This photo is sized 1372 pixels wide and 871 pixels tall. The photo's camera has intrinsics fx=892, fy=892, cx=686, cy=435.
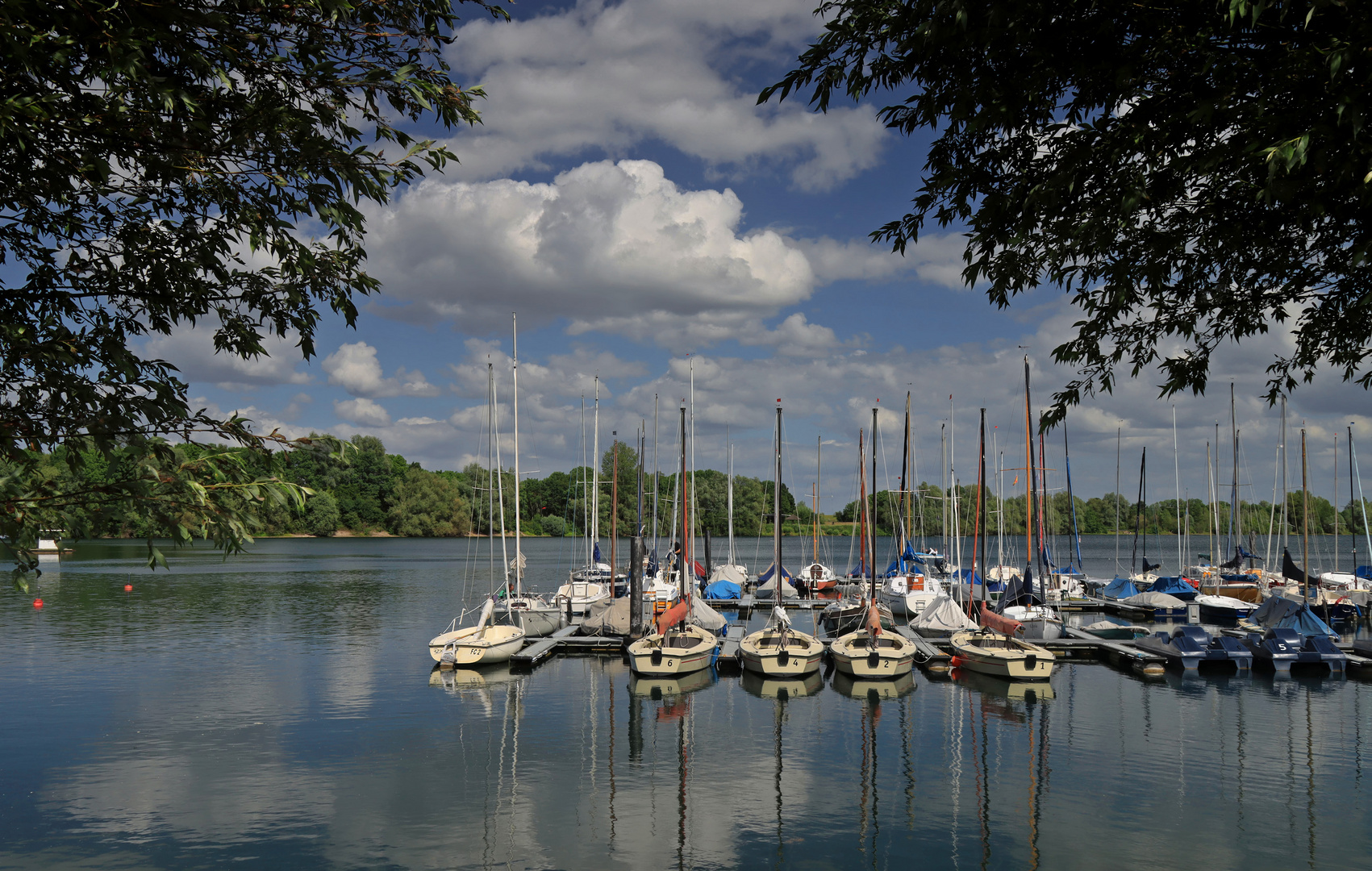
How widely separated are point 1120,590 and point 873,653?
3648cm

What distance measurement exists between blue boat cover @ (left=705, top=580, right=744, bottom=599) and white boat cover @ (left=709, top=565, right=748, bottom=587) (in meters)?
2.52

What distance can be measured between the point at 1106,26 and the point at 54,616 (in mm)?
67683

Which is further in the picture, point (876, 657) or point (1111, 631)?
point (1111, 631)

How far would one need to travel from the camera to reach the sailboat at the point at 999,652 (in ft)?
111

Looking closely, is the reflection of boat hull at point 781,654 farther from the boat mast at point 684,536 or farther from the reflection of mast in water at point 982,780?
the reflection of mast in water at point 982,780

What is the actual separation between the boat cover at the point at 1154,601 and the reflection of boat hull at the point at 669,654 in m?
34.9

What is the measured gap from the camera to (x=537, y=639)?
43281 mm

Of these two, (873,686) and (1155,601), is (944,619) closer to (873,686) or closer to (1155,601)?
(873,686)

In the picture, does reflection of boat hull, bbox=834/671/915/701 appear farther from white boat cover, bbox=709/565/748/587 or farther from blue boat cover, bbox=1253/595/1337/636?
white boat cover, bbox=709/565/748/587

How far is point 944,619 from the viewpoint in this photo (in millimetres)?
43688

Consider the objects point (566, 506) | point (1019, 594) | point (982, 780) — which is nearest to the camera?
point (982, 780)

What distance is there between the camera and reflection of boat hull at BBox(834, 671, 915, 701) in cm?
3306

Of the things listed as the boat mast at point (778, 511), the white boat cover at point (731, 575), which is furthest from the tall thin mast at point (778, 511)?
the white boat cover at point (731, 575)

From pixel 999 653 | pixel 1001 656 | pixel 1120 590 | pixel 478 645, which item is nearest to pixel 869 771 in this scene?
pixel 1001 656
